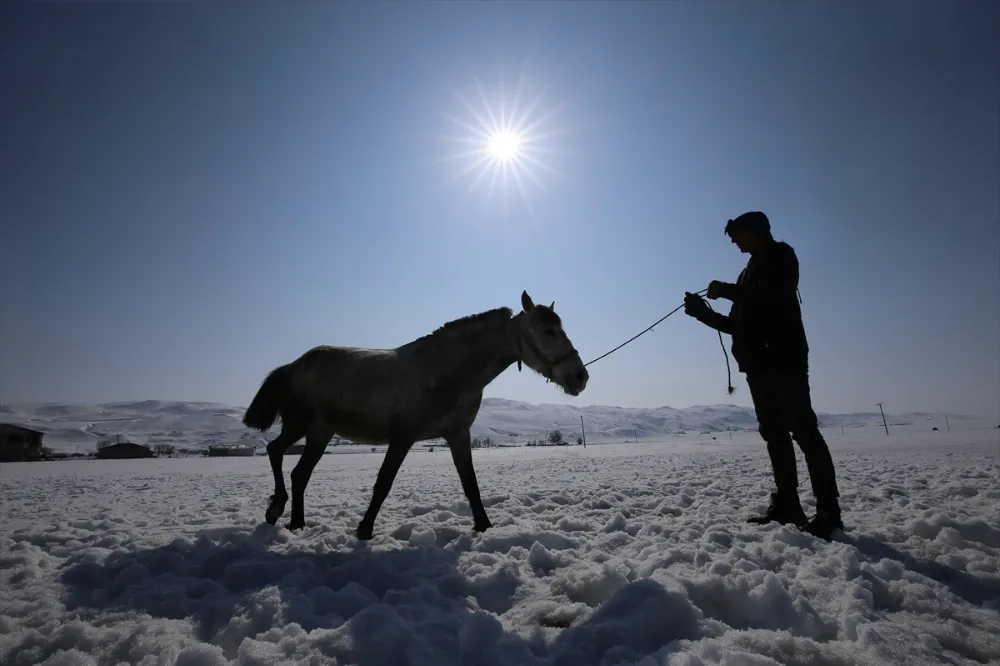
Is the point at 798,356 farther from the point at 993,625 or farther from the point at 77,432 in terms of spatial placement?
the point at 77,432

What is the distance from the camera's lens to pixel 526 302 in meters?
4.63

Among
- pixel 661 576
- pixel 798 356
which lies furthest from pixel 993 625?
pixel 798 356

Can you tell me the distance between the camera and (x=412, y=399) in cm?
445

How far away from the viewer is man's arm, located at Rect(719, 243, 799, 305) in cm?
407

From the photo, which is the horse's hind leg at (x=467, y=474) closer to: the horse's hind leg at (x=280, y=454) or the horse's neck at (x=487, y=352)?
the horse's neck at (x=487, y=352)

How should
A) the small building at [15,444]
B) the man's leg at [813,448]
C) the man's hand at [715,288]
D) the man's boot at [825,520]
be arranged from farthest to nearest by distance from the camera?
the small building at [15,444], the man's hand at [715,288], the man's leg at [813,448], the man's boot at [825,520]

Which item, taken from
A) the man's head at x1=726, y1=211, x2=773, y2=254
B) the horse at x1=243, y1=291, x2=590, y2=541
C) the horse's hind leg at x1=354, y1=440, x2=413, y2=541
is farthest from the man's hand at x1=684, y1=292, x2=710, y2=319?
the horse's hind leg at x1=354, y1=440, x2=413, y2=541

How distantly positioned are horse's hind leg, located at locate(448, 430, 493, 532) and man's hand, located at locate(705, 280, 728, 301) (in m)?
2.72

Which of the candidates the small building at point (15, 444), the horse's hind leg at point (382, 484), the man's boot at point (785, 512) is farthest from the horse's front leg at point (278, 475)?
the small building at point (15, 444)

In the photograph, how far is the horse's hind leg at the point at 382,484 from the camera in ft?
13.3

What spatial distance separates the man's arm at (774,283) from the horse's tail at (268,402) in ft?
15.7

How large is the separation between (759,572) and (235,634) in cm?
262

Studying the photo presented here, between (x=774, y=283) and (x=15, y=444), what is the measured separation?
76219 mm

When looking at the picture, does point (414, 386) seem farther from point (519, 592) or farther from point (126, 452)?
point (126, 452)
